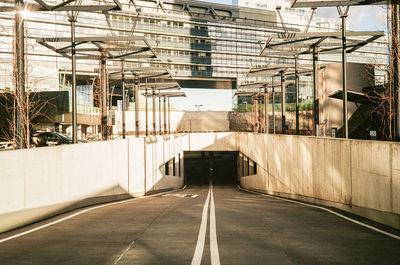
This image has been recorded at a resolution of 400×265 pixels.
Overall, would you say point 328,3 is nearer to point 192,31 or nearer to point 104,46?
point 104,46

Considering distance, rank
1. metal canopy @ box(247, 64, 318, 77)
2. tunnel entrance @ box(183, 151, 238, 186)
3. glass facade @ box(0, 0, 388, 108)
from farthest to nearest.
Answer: glass facade @ box(0, 0, 388, 108), tunnel entrance @ box(183, 151, 238, 186), metal canopy @ box(247, 64, 318, 77)

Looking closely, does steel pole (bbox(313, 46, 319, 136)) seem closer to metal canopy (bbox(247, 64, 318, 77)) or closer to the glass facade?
metal canopy (bbox(247, 64, 318, 77))

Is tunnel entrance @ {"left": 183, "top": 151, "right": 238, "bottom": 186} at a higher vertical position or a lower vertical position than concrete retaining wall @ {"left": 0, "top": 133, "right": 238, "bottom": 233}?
lower

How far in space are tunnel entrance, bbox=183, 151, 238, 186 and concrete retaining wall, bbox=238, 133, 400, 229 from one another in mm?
28668

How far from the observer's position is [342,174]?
12344 mm

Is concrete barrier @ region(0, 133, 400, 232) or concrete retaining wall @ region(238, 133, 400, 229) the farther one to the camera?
concrete retaining wall @ region(238, 133, 400, 229)

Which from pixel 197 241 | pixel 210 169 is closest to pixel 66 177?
pixel 197 241

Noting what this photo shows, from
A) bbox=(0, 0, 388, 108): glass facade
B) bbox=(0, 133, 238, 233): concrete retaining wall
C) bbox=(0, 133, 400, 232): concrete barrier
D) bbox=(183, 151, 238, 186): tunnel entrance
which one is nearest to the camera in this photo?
bbox=(0, 133, 238, 233): concrete retaining wall

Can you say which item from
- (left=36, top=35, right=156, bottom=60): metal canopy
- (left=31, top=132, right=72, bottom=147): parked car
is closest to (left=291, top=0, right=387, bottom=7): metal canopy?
(left=36, top=35, right=156, bottom=60): metal canopy

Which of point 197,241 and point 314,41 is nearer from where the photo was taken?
point 197,241

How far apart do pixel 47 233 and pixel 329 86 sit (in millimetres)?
41365

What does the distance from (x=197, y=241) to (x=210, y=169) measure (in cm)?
5528

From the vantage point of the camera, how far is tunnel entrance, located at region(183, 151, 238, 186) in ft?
172

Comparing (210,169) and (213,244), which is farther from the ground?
(213,244)
